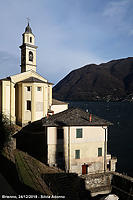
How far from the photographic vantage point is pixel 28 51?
3322 centimetres

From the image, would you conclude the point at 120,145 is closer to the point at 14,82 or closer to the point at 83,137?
the point at 83,137

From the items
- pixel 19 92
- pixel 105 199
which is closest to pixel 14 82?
pixel 19 92

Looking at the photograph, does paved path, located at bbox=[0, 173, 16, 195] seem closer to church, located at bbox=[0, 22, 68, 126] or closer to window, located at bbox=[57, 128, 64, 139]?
window, located at bbox=[57, 128, 64, 139]

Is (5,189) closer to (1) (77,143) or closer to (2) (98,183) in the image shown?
(1) (77,143)

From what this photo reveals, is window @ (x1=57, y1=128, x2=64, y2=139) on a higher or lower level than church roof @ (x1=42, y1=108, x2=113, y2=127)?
lower

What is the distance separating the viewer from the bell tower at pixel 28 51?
33156 mm

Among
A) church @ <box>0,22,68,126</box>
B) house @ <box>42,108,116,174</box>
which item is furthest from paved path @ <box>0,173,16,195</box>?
church @ <box>0,22,68,126</box>

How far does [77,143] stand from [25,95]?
14107mm

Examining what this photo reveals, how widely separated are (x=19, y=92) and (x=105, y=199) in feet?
74.2

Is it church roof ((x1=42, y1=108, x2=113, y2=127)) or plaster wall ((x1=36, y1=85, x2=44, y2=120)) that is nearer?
church roof ((x1=42, y1=108, x2=113, y2=127))

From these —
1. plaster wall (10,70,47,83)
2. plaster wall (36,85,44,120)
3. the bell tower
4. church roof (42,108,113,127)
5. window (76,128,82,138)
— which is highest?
the bell tower

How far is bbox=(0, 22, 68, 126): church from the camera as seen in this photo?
98.5 feet

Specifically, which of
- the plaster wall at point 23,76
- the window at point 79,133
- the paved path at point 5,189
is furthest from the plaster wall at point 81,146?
the plaster wall at point 23,76

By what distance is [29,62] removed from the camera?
33875 mm
